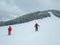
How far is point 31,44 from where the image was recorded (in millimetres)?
11891

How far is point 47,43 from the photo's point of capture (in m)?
11.8

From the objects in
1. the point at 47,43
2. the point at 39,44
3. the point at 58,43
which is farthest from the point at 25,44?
the point at 58,43

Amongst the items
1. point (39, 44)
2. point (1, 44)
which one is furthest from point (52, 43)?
point (1, 44)

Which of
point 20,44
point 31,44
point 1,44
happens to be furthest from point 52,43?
point 1,44

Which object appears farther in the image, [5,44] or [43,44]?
[5,44]

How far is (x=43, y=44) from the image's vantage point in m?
11.6

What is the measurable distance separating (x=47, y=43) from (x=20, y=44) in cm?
279

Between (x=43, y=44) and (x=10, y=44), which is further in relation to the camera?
(x=10, y=44)

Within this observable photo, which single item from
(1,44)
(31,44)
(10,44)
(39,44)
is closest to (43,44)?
(39,44)

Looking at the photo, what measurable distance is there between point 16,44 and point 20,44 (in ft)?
1.51

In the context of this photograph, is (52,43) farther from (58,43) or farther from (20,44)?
(20,44)

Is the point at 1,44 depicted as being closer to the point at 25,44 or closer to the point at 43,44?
the point at 25,44

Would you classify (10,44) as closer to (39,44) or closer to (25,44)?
(25,44)

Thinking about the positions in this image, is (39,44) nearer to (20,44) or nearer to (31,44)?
(31,44)
